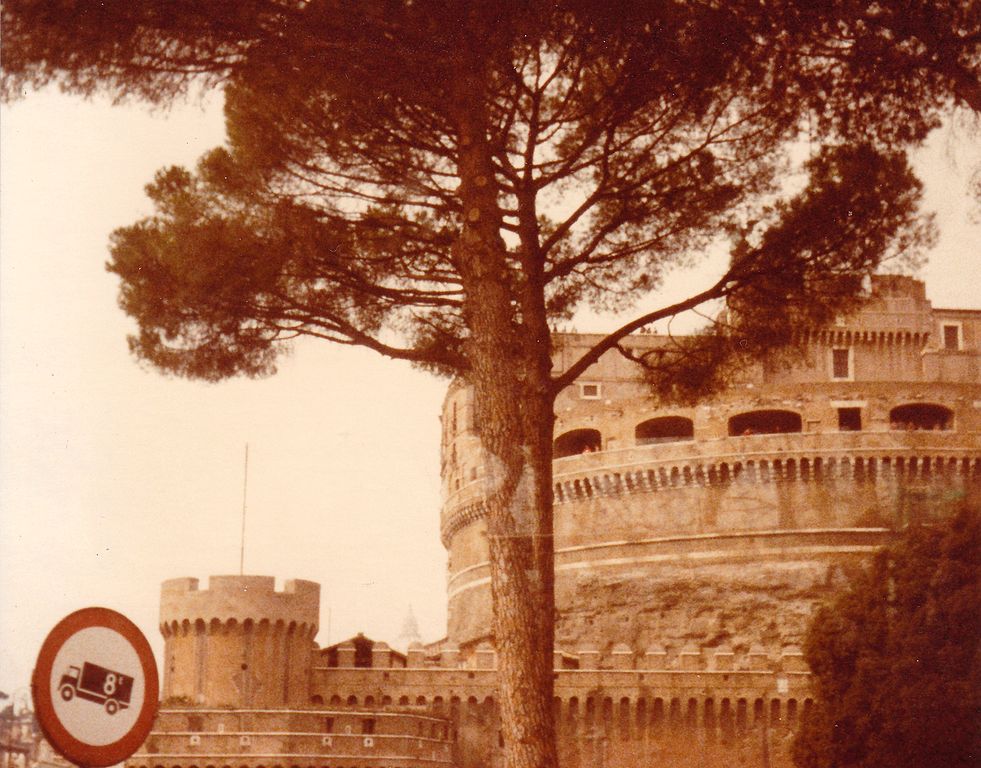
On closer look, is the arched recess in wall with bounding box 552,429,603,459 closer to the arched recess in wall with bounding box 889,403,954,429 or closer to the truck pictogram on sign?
the arched recess in wall with bounding box 889,403,954,429

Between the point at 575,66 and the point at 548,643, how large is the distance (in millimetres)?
3991

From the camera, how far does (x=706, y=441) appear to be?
1318 inches

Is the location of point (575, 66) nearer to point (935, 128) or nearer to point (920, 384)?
point (935, 128)

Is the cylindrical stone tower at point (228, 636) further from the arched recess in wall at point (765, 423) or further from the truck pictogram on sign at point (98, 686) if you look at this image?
the truck pictogram on sign at point (98, 686)

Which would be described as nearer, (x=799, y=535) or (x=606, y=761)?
(x=606, y=761)

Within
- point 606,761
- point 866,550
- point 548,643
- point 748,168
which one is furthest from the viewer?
point 866,550

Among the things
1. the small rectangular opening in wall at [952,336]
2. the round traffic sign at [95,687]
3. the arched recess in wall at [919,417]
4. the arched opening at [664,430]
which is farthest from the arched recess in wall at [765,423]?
the round traffic sign at [95,687]

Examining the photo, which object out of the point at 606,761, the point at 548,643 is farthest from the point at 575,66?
the point at 606,761

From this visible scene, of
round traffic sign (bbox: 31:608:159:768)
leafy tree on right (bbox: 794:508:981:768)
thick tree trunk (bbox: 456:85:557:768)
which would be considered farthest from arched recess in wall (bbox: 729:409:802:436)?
round traffic sign (bbox: 31:608:159:768)

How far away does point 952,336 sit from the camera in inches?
1489

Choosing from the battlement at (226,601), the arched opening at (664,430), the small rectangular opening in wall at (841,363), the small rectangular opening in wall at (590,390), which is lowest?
the battlement at (226,601)

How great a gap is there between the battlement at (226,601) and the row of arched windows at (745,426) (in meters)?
10.8

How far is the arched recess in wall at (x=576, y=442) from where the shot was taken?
3672 centimetres

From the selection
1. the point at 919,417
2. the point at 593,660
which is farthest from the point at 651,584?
the point at 919,417
